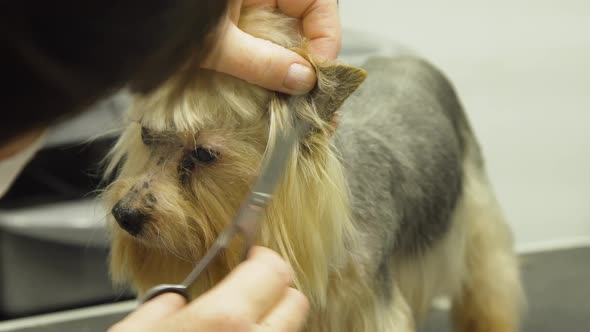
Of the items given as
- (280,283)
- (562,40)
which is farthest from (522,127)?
(280,283)

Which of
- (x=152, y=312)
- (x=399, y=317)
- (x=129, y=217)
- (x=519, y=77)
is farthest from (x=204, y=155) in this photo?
(x=519, y=77)

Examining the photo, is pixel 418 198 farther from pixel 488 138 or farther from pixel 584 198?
pixel 584 198

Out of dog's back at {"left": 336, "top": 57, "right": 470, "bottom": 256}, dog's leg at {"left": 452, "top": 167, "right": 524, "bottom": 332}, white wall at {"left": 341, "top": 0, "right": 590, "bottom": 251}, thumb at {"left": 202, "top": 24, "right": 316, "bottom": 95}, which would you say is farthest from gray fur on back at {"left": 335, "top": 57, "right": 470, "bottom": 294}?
white wall at {"left": 341, "top": 0, "right": 590, "bottom": 251}

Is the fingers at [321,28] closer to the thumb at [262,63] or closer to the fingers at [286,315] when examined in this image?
the thumb at [262,63]

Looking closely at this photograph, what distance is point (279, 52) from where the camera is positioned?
0.86 meters

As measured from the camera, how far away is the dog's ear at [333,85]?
0.90 metres

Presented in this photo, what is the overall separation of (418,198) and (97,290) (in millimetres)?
1218

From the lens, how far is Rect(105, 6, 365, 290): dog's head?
3.05ft

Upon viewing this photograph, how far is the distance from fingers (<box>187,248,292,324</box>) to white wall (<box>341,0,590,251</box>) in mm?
1715

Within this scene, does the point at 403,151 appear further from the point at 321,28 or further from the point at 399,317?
the point at 321,28

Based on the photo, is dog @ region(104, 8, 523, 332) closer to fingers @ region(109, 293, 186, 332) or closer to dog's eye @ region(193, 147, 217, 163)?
dog's eye @ region(193, 147, 217, 163)

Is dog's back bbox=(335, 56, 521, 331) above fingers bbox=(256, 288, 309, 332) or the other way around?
the other way around

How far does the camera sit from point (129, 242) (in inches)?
40.5

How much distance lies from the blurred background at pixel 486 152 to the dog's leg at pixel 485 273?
0.53 feet
